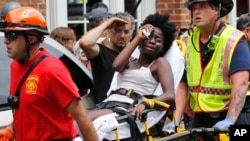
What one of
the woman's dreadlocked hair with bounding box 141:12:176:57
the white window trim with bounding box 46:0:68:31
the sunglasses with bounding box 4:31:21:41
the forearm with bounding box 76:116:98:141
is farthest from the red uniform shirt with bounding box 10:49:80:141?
the white window trim with bounding box 46:0:68:31

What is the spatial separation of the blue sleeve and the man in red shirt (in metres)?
1.45

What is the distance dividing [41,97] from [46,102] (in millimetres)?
46

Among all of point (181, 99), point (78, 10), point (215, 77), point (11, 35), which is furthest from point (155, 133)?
point (78, 10)

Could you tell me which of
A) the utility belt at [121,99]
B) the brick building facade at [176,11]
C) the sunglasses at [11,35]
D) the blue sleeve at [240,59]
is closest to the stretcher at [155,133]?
the utility belt at [121,99]

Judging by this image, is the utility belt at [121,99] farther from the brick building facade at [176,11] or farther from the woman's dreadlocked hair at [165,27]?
the brick building facade at [176,11]

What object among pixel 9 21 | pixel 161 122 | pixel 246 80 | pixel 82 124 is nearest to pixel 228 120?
pixel 246 80

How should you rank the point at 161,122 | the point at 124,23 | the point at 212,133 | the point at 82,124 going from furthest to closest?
the point at 124,23, the point at 161,122, the point at 212,133, the point at 82,124

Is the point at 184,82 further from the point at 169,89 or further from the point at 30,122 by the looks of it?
the point at 30,122

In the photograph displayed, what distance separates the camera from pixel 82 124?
5.01 m

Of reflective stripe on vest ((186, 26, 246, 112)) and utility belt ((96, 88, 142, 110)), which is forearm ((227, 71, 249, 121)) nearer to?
reflective stripe on vest ((186, 26, 246, 112))

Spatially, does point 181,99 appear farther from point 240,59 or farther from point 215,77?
point 240,59

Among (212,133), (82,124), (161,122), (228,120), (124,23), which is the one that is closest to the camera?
(82,124)

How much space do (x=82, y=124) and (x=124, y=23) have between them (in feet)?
7.30

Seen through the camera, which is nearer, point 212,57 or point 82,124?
point 82,124
